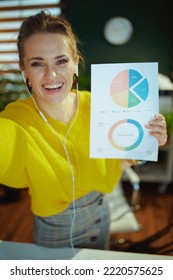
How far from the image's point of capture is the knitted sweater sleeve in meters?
0.67

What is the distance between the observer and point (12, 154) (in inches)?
27.0

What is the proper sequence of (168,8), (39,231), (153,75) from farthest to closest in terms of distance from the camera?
(168,8) < (39,231) < (153,75)

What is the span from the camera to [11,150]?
0.68 m

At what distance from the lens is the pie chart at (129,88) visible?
0.68 metres

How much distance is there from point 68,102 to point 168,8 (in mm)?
658

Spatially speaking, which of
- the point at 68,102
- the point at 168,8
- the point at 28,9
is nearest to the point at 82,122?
the point at 68,102

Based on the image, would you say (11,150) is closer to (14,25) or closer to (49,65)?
(49,65)

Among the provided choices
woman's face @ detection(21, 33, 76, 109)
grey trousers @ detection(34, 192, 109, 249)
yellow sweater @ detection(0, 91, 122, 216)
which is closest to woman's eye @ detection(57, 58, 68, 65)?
woman's face @ detection(21, 33, 76, 109)

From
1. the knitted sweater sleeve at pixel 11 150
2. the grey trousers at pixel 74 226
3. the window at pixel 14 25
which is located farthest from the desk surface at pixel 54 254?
the window at pixel 14 25

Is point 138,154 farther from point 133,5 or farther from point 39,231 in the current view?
point 133,5

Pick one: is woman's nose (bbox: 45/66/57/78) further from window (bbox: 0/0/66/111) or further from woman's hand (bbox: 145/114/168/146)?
woman's hand (bbox: 145/114/168/146)

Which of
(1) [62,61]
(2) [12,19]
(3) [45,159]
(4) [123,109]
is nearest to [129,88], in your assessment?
(4) [123,109]

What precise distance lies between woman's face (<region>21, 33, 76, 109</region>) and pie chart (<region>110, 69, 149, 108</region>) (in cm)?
12

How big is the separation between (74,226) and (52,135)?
322mm
